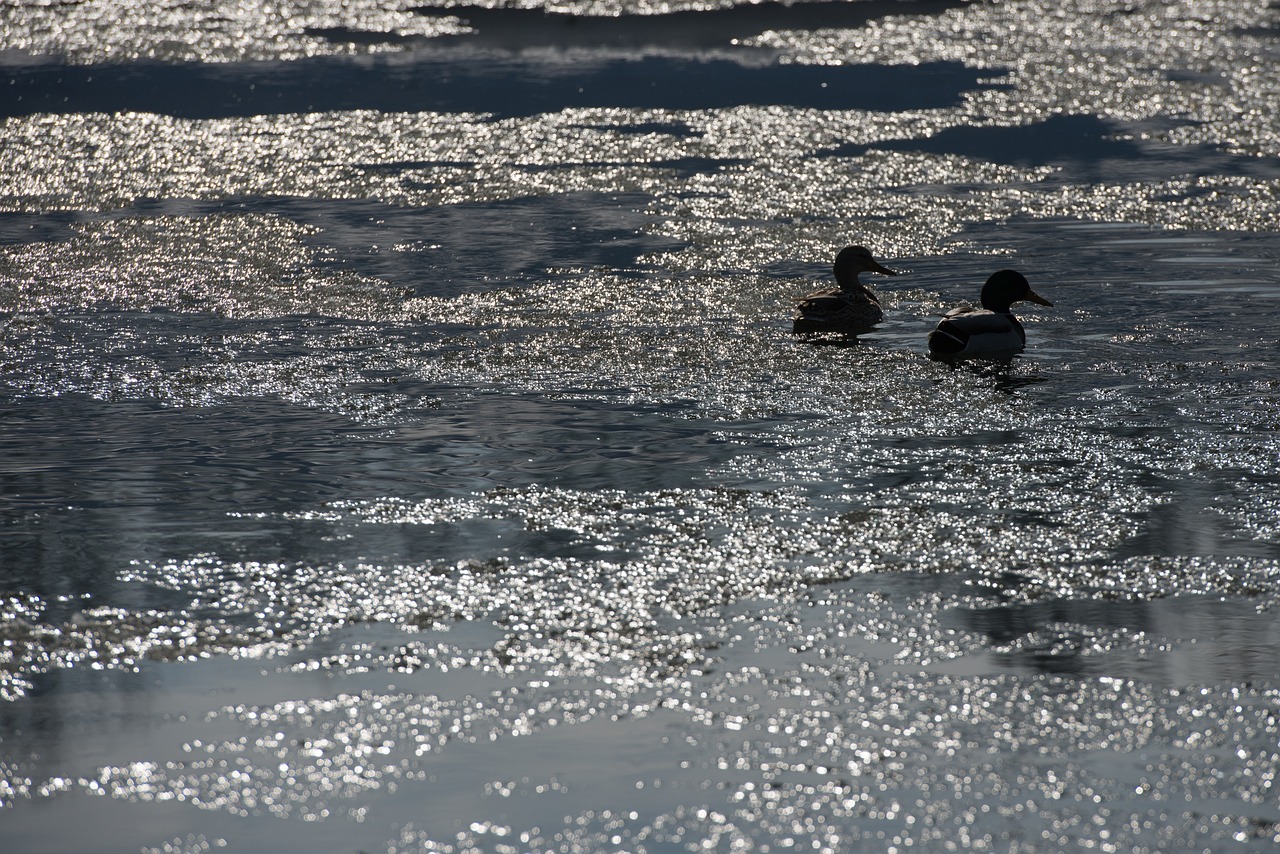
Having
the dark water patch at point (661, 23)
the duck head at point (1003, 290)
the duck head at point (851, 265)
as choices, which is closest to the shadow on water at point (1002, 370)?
the duck head at point (1003, 290)

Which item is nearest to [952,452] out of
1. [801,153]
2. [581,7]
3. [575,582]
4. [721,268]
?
[575,582]

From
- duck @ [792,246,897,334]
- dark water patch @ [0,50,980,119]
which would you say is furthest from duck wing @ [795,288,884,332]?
dark water patch @ [0,50,980,119]

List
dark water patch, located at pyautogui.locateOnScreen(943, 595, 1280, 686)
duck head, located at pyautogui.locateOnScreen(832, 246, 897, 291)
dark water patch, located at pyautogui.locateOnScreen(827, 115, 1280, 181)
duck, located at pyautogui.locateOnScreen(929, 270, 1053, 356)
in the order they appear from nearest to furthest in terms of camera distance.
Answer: dark water patch, located at pyautogui.locateOnScreen(943, 595, 1280, 686) → duck, located at pyautogui.locateOnScreen(929, 270, 1053, 356) → duck head, located at pyautogui.locateOnScreen(832, 246, 897, 291) → dark water patch, located at pyautogui.locateOnScreen(827, 115, 1280, 181)

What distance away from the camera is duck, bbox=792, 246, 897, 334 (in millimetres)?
8438

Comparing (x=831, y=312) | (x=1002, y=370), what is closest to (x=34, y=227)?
(x=831, y=312)

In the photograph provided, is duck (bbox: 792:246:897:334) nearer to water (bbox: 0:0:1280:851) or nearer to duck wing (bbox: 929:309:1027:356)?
water (bbox: 0:0:1280:851)

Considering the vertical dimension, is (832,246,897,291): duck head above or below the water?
above

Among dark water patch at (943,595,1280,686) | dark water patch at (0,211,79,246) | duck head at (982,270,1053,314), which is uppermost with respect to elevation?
dark water patch at (0,211,79,246)

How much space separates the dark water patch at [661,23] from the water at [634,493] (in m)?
5.13

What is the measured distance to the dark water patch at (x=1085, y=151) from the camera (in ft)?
39.8

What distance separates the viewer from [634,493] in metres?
5.79

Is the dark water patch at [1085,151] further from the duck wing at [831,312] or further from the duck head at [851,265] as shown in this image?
the duck wing at [831,312]

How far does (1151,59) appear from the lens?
1667 centimetres

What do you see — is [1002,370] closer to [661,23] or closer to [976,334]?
[976,334]
